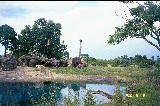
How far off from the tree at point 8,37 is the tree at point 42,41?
1322 mm

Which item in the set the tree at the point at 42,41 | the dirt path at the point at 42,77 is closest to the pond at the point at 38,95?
the dirt path at the point at 42,77

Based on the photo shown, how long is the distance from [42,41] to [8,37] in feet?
19.6

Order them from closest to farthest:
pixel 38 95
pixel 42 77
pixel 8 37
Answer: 1. pixel 38 95
2. pixel 42 77
3. pixel 8 37

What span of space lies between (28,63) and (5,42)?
881 centimetres

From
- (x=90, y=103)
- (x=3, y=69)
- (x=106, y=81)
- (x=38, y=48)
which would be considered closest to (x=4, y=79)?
(x=3, y=69)

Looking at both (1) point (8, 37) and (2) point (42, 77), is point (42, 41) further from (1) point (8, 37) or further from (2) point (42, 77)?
(2) point (42, 77)

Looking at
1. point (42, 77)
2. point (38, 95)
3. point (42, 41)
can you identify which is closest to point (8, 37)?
point (42, 41)

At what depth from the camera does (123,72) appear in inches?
1565

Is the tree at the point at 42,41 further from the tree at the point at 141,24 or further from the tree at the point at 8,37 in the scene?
the tree at the point at 141,24

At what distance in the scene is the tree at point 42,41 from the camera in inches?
1967

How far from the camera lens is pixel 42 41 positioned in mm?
49812

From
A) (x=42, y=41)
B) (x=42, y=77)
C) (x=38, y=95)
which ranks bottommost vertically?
(x=38, y=95)

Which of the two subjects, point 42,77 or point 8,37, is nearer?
point 42,77

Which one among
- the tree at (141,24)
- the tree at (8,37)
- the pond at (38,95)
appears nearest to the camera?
the pond at (38,95)
